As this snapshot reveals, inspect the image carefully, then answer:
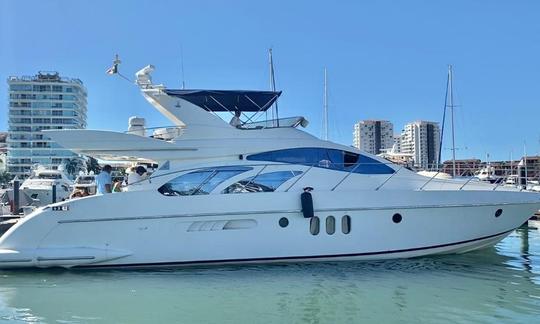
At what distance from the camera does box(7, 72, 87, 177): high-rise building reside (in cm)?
9619

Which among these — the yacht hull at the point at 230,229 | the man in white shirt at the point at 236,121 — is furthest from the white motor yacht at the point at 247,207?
the man in white shirt at the point at 236,121

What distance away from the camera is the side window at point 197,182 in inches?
410

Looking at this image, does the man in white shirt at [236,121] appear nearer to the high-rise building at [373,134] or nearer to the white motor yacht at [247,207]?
the white motor yacht at [247,207]

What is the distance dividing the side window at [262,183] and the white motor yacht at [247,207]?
0.02 meters

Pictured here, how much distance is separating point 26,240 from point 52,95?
337 ft

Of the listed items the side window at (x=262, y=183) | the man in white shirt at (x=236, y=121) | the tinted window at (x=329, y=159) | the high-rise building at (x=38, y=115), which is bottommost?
the side window at (x=262, y=183)

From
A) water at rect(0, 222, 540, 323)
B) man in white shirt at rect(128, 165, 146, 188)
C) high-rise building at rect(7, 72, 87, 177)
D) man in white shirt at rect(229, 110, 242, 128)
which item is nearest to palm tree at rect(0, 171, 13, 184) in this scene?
high-rise building at rect(7, 72, 87, 177)

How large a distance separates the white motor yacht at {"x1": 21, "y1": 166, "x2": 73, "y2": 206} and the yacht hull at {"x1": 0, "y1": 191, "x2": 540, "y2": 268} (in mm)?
15828

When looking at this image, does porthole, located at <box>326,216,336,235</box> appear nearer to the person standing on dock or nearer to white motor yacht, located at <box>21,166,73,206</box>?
the person standing on dock

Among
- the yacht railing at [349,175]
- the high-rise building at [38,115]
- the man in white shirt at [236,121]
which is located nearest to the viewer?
the yacht railing at [349,175]

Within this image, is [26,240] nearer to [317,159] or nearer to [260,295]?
[260,295]

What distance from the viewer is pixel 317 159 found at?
11.1 m

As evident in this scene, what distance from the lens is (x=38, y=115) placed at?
102625 mm

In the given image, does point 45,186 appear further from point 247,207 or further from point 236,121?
point 247,207
